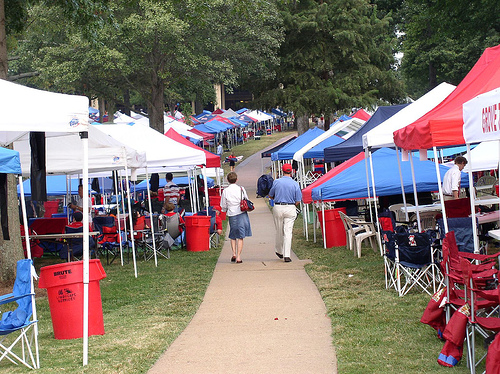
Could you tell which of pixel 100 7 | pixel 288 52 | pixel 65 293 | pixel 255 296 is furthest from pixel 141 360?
pixel 288 52

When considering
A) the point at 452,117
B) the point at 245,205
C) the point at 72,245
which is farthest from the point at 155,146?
the point at 452,117

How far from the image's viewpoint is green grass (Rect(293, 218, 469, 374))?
6.17 m

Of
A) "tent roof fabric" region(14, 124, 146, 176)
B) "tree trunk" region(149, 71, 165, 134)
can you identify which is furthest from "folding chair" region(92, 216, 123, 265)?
"tree trunk" region(149, 71, 165, 134)

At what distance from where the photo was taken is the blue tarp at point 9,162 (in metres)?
7.35

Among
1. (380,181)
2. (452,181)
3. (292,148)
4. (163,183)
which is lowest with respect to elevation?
(452,181)

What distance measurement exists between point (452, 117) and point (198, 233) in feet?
29.7

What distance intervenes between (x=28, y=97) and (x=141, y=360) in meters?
2.86

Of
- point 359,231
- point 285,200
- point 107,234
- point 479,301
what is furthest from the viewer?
point 107,234

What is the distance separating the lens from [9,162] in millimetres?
7426

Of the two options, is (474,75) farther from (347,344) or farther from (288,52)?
(288,52)

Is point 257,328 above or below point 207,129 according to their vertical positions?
below

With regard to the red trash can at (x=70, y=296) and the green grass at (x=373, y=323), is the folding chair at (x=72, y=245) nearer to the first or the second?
the green grass at (x=373, y=323)

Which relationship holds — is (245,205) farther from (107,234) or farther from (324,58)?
(324,58)

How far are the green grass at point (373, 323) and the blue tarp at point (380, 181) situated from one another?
1775mm
